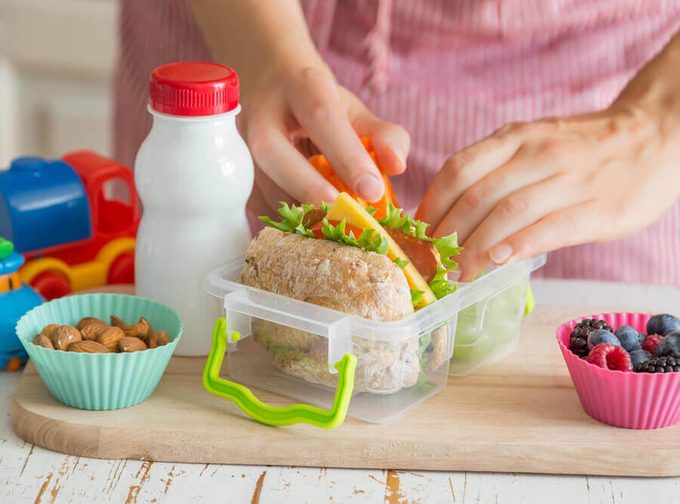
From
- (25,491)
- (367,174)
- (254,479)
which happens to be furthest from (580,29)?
(25,491)

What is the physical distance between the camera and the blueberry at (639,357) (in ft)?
3.58

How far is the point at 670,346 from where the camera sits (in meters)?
1.10

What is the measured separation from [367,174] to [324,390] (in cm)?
25

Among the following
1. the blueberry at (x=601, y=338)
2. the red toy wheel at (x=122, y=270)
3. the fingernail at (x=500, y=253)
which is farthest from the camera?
the red toy wheel at (x=122, y=270)

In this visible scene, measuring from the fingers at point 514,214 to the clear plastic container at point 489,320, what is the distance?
0.03 metres

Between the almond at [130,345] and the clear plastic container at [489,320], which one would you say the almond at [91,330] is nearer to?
the almond at [130,345]

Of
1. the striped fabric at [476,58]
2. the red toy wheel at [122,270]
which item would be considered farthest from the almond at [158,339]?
the striped fabric at [476,58]

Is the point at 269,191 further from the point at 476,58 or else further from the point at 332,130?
the point at 476,58

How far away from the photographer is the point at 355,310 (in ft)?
3.51

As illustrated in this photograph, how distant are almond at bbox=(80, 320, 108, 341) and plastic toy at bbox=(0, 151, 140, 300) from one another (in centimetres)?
25

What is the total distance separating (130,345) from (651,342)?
51 centimetres

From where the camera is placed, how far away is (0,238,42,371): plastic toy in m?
1.22

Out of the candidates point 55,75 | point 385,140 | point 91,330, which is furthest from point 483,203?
point 55,75

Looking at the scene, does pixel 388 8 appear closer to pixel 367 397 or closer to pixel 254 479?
pixel 367 397
